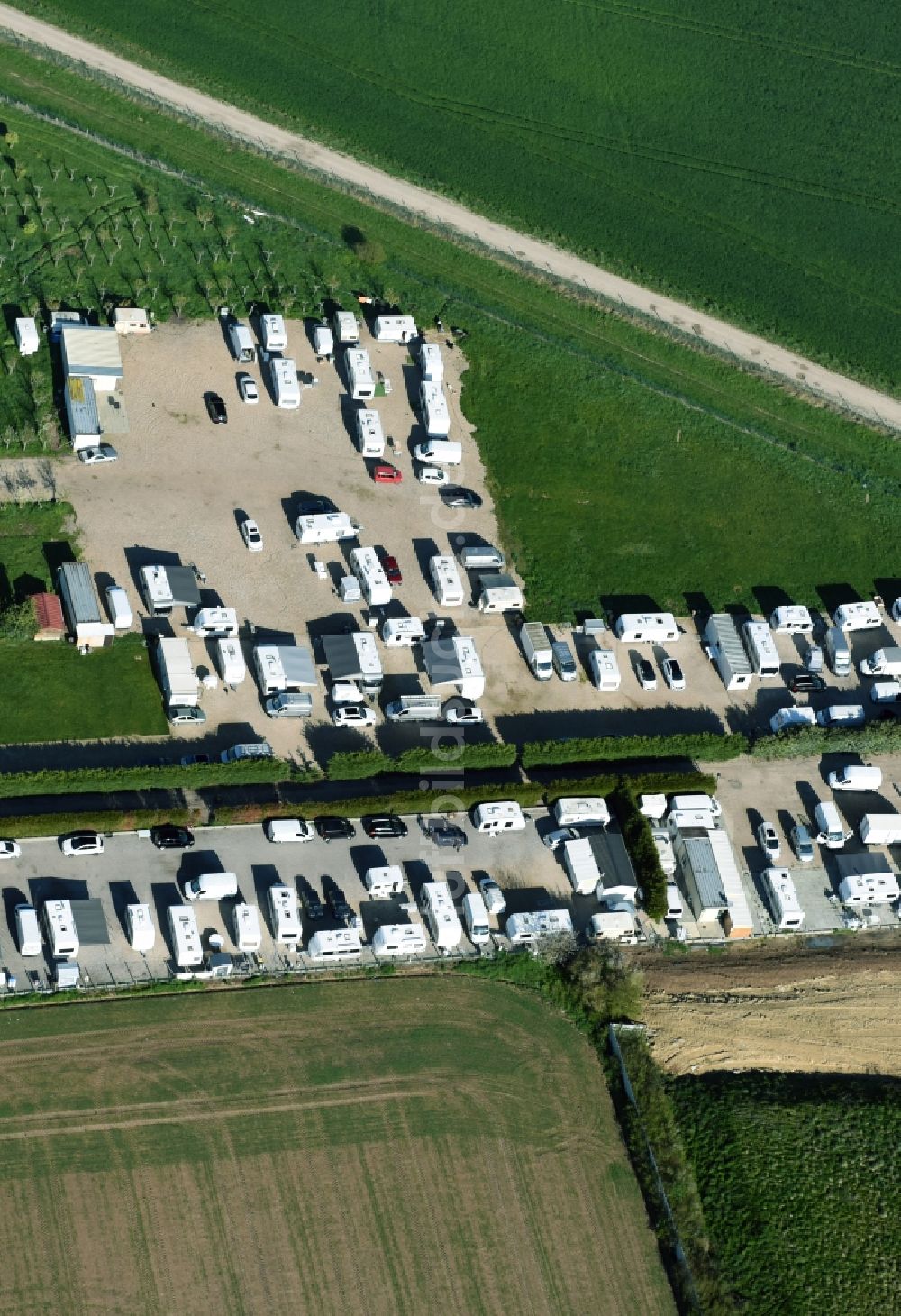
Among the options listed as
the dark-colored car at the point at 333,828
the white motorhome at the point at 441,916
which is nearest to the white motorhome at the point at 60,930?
the dark-colored car at the point at 333,828

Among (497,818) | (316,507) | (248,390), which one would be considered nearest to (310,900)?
(497,818)

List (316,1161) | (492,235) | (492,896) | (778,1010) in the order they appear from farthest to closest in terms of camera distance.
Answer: (492,235), (778,1010), (492,896), (316,1161)

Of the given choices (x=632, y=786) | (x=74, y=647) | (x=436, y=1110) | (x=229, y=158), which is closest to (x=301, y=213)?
(x=229, y=158)

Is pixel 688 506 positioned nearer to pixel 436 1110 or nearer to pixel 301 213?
pixel 301 213

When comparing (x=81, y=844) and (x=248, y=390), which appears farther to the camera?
(x=248, y=390)

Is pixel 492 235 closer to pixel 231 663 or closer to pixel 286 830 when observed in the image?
pixel 231 663

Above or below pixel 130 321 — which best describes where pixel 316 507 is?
below
